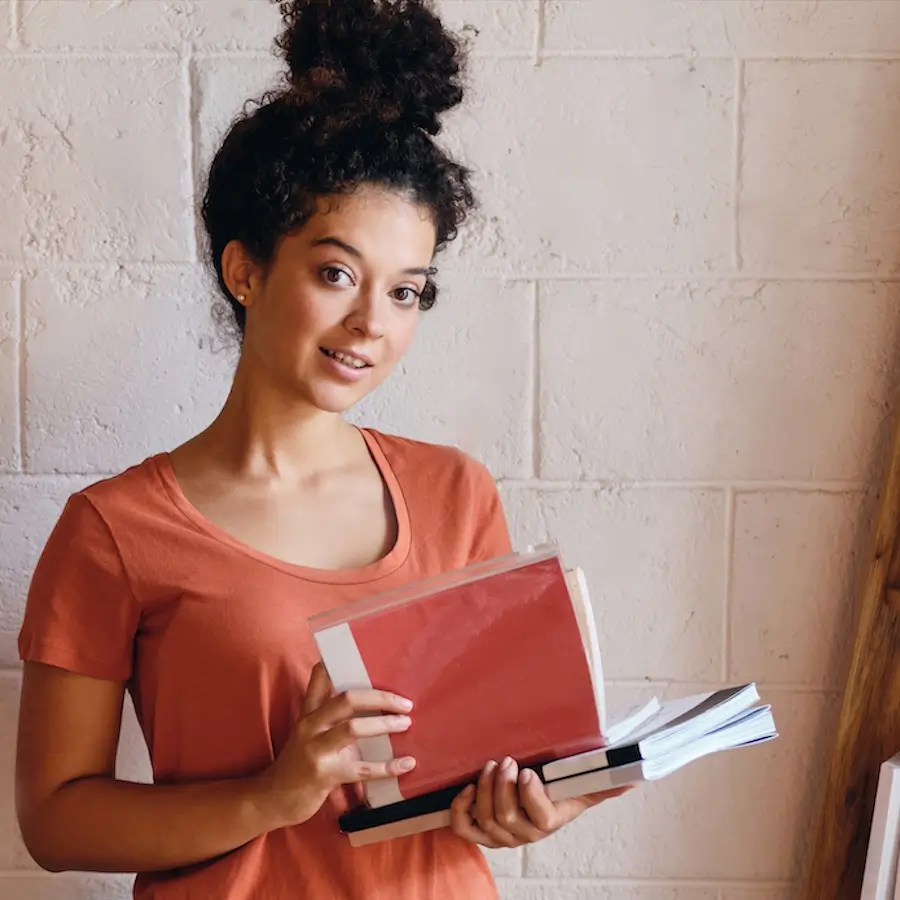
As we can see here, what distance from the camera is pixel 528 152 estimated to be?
137cm

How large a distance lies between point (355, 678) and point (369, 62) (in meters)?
0.55

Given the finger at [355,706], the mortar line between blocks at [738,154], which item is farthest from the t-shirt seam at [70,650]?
the mortar line between blocks at [738,154]

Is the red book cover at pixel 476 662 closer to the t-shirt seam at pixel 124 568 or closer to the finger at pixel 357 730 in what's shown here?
the finger at pixel 357 730

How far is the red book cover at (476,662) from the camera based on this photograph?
0.92 meters

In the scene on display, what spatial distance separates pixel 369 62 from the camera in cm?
106

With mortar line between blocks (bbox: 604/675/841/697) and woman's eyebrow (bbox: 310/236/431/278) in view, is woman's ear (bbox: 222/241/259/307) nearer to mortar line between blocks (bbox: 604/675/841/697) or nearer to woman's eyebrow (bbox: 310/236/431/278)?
woman's eyebrow (bbox: 310/236/431/278)

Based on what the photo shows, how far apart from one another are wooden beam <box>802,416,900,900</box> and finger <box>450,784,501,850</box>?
0.58m

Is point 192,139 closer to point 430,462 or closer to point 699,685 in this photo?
point 430,462

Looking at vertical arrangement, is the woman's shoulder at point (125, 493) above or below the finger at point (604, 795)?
above

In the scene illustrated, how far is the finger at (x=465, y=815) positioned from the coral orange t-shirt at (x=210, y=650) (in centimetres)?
11

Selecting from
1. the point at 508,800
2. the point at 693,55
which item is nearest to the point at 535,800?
the point at 508,800

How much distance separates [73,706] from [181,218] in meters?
0.60

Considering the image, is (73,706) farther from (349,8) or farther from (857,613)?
(857,613)

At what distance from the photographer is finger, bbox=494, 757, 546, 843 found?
96 cm
